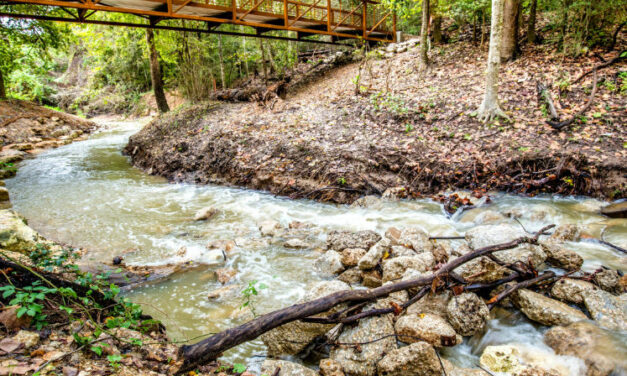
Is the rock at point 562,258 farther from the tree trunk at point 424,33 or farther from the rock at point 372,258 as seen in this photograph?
the tree trunk at point 424,33

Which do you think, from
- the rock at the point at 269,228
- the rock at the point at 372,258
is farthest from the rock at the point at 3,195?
the rock at the point at 372,258

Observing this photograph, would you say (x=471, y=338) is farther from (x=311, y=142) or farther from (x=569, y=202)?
(x=311, y=142)

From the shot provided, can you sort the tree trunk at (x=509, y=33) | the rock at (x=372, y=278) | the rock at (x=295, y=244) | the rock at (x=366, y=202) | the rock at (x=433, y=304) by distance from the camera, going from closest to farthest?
the rock at (x=433, y=304) → the rock at (x=372, y=278) → the rock at (x=295, y=244) → the rock at (x=366, y=202) → the tree trunk at (x=509, y=33)

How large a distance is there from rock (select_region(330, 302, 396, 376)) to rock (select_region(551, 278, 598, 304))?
1.81 metres

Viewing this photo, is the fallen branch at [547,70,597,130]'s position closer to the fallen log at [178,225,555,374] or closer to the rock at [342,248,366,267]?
the fallen log at [178,225,555,374]

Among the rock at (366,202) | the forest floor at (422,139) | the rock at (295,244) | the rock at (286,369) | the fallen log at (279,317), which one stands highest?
the forest floor at (422,139)

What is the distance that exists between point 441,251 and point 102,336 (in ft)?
13.0

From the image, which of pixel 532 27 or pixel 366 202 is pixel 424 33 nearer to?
pixel 532 27

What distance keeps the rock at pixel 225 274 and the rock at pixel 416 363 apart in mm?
2647

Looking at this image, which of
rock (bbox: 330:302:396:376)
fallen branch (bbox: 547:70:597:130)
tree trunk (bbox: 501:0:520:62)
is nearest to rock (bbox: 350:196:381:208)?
rock (bbox: 330:302:396:376)

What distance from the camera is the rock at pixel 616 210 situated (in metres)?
5.02

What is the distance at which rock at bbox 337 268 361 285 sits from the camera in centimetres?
410

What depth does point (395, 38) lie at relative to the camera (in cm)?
1486

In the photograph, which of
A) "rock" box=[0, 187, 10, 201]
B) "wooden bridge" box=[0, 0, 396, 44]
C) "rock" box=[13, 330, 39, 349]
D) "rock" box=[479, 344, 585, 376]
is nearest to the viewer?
"rock" box=[13, 330, 39, 349]
